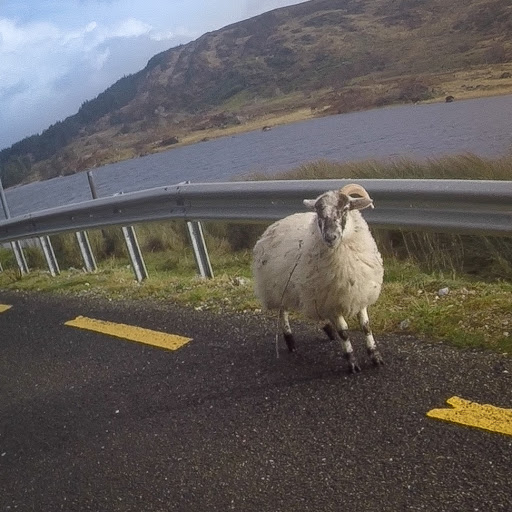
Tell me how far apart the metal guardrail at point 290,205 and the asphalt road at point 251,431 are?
43.7 inches

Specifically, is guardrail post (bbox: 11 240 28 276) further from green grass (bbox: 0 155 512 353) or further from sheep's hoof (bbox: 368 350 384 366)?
sheep's hoof (bbox: 368 350 384 366)

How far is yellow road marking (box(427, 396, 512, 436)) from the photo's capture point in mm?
3463

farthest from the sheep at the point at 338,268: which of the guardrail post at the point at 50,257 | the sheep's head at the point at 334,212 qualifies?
the guardrail post at the point at 50,257

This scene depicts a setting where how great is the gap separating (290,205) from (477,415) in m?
3.50

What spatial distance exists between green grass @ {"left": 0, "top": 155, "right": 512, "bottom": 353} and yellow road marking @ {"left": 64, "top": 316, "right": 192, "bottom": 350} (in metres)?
0.65

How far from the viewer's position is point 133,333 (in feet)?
20.9

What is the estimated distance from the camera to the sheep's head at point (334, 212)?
4305mm

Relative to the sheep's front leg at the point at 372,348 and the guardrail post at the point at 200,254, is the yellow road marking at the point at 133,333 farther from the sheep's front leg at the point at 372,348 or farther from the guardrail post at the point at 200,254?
the sheep's front leg at the point at 372,348

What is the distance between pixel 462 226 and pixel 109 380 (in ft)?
9.42

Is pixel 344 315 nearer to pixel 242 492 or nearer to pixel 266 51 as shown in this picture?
pixel 242 492

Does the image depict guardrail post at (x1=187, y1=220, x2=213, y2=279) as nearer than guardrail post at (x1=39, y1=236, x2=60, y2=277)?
Yes

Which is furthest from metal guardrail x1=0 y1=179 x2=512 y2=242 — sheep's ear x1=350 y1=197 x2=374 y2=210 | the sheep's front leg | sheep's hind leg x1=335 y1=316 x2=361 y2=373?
sheep's hind leg x1=335 y1=316 x2=361 y2=373

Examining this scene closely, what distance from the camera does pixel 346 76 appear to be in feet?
114

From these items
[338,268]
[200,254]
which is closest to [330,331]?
[338,268]
